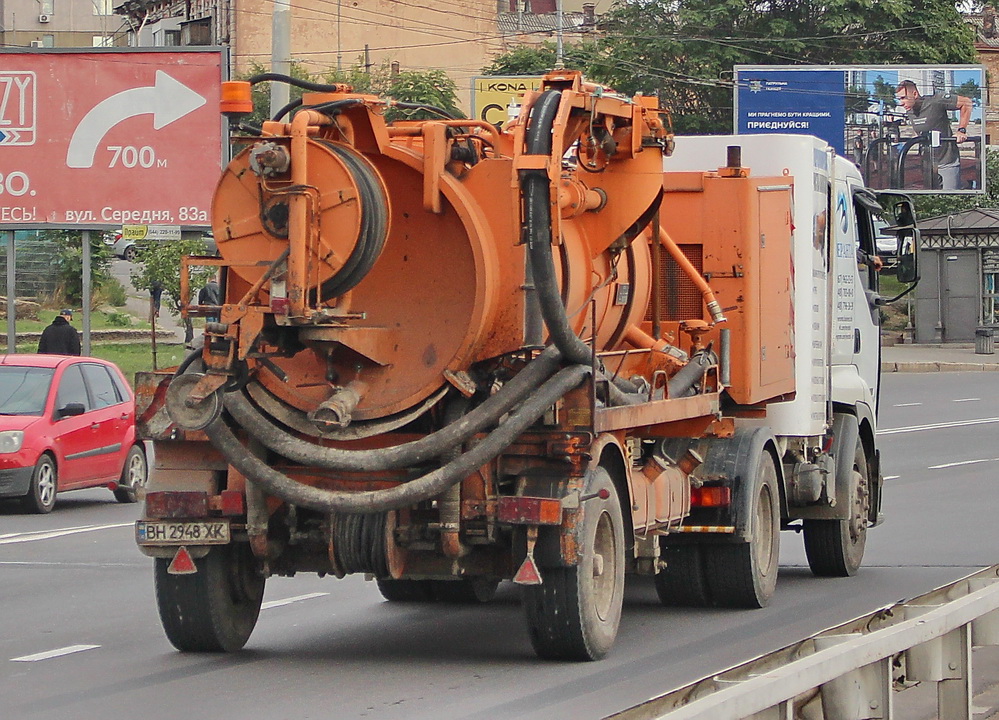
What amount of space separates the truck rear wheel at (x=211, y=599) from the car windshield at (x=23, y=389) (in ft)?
28.3

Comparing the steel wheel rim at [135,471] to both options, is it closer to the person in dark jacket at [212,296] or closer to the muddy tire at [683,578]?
the muddy tire at [683,578]

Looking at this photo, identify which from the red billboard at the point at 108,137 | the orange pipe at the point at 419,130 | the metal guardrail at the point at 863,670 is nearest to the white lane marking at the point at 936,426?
the red billboard at the point at 108,137

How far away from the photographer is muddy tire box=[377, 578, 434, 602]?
37.6 ft

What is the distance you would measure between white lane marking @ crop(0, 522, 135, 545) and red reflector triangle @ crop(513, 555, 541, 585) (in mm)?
7445

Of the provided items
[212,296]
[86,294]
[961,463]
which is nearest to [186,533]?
[212,296]

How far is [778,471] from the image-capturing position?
11938 mm

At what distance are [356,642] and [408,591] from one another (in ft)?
5.25

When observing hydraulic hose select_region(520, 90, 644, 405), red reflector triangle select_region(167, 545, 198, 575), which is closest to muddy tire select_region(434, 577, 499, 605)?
red reflector triangle select_region(167, 545, 198, 575)

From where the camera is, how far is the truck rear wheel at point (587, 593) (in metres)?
8.61

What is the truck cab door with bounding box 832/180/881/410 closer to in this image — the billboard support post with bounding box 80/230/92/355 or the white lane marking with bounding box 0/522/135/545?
the white lane marking with bounding box 0/522/135/545

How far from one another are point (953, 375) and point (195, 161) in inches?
830

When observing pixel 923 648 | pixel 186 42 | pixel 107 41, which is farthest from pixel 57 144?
pixel 107 41

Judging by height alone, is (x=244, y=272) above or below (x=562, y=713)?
above

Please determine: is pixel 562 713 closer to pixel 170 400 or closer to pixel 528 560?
pixel 528 560
